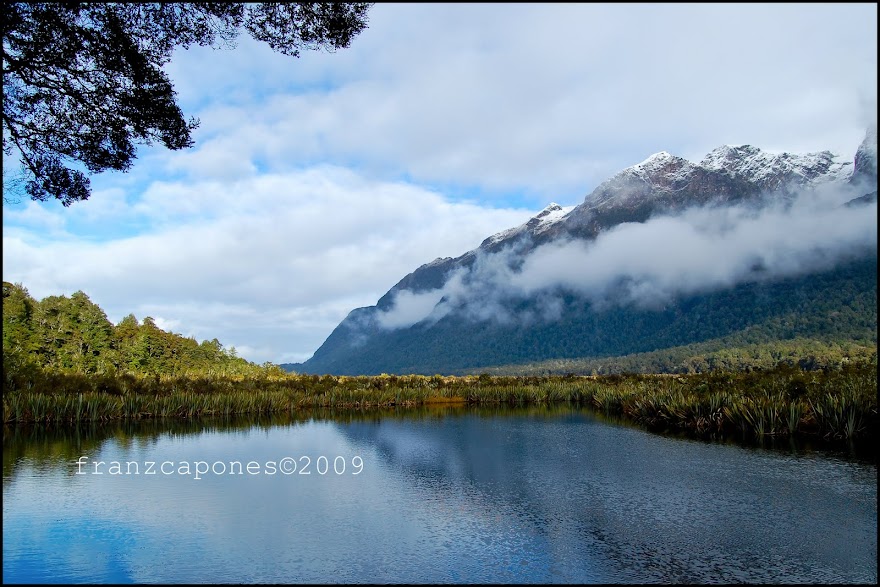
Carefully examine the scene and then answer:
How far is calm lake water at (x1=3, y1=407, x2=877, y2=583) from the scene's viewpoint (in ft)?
21.2

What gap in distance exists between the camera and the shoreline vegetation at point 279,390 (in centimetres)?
1714

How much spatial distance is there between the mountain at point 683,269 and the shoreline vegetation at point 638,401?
68483mm

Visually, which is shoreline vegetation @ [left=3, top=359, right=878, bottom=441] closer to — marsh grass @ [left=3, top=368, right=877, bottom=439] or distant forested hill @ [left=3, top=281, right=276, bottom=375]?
marsh grass @ [left=3, top=368, right=877, bottom=439]

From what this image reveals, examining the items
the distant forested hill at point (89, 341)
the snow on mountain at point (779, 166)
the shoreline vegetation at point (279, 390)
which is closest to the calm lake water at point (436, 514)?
the shoreline vegetation at point (279, 390)

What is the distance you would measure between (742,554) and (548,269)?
18074 centimetres

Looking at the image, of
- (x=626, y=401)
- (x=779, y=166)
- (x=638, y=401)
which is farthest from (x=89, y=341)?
(x=779, y=166)

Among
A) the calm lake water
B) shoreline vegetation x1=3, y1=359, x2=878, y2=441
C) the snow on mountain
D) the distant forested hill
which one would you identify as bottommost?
the calm lake water

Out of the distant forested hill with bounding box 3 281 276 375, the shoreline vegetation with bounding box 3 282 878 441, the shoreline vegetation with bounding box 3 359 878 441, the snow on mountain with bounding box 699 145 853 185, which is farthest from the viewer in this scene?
the snow on mountain with bounding box 699 145 853 185

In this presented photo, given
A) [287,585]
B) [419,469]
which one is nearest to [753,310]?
[419,469]

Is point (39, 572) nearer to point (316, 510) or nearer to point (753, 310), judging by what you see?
point (316, 510)

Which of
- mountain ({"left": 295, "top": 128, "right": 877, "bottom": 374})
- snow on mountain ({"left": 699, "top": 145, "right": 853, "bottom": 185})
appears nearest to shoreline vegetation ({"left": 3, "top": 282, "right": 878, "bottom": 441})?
mountain ({"left": 295, "top": 128, "right": 877, "bottom": 374})

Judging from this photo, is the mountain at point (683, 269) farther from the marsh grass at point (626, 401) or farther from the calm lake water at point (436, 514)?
the calm lake water at point (436, 514)

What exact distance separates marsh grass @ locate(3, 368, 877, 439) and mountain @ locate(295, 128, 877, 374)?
225 feet

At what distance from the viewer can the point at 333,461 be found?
44.5ft
